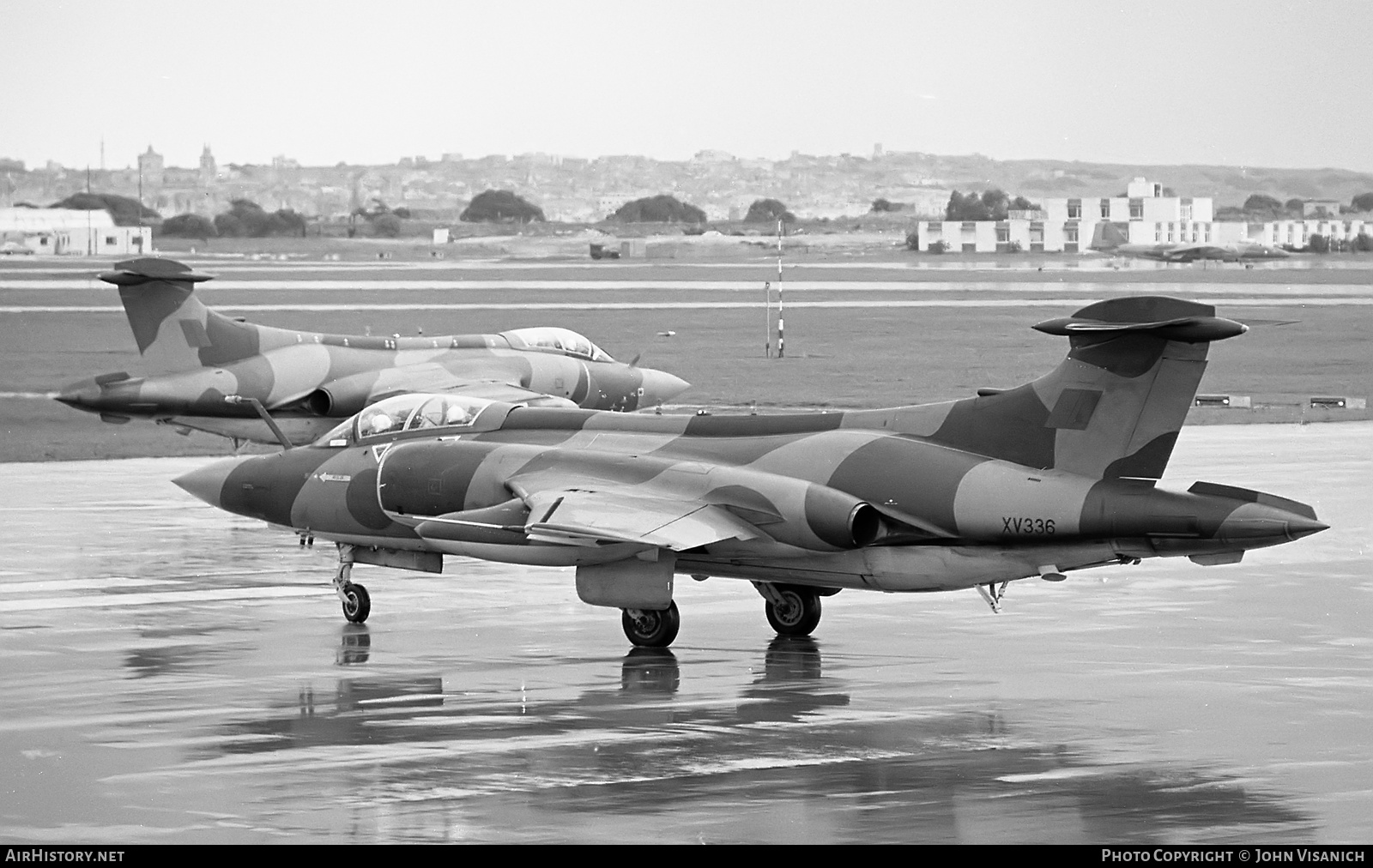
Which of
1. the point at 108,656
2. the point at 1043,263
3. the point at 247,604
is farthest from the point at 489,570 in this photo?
the point at 1043,263

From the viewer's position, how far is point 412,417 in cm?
1977

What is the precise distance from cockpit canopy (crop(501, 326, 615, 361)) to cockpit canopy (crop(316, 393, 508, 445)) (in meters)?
13.0

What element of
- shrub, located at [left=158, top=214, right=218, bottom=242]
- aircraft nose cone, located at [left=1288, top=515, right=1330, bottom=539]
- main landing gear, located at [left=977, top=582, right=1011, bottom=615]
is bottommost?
main landing gear, located at [left=977, top=582, right=1011, bottom=615]

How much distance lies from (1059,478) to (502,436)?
19.8 ft

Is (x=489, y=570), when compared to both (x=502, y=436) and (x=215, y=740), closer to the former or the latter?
(x=502, y=436)

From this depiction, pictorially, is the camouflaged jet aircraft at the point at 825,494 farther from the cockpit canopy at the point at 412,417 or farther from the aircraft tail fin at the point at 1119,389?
the cockpit canopy at the point at 412,417

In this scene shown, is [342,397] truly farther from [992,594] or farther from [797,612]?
[992,594]

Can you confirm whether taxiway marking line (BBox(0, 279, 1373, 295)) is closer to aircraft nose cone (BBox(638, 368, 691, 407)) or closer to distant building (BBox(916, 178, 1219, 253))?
distant building (BBox(916, 178, 1219, 253))

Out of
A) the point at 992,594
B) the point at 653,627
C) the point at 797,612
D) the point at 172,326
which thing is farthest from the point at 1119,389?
the point at 172,326

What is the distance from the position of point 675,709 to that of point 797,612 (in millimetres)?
3481

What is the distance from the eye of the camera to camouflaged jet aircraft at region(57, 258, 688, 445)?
30750 millimetres

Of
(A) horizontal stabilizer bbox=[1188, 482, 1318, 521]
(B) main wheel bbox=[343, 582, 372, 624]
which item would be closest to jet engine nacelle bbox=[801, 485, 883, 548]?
(A) horizontal stabilizer bbox=[1188, 482, 1318, 521]

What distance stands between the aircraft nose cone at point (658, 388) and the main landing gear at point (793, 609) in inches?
589

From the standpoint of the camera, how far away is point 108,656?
1712 cm
